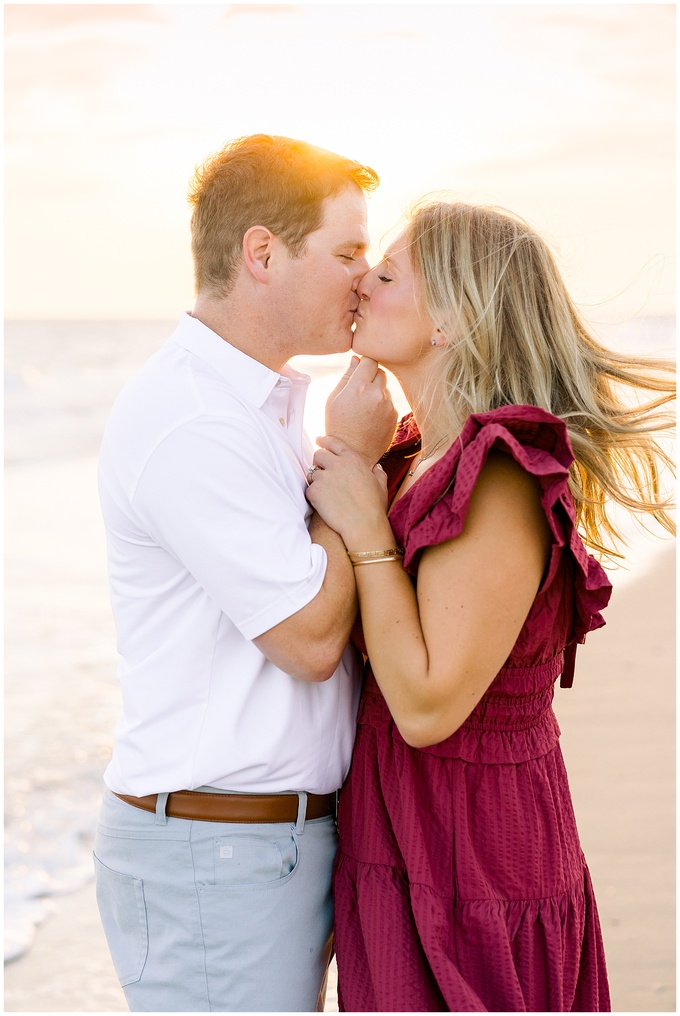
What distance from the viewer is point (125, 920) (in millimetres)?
2348

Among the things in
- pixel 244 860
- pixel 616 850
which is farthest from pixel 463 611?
pixel 616 850

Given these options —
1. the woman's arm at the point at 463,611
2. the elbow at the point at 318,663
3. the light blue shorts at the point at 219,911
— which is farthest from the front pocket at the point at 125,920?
the woman's arm at the point at 463,611

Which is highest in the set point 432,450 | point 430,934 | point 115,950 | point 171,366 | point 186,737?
point 171,366

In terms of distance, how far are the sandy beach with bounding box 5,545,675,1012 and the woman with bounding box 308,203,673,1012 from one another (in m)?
1.62

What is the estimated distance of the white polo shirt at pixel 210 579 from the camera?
6.78 feet

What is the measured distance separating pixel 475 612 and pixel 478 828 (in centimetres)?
54

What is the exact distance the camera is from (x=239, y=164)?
2.50 metres

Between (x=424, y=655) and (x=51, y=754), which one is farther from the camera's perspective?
(x=51, y=754)

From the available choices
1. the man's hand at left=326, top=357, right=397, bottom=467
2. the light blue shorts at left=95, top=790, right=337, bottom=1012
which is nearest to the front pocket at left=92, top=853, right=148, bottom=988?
the light blue shorts at left=95, top=790, right=337, bottom=1012

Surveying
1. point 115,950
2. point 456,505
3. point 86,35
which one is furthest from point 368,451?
point 86,35

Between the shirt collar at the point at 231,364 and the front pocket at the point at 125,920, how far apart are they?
1.14 metres

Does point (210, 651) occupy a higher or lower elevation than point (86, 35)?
lower

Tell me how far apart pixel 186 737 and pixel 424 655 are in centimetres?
58

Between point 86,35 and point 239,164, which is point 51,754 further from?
point 86,35
